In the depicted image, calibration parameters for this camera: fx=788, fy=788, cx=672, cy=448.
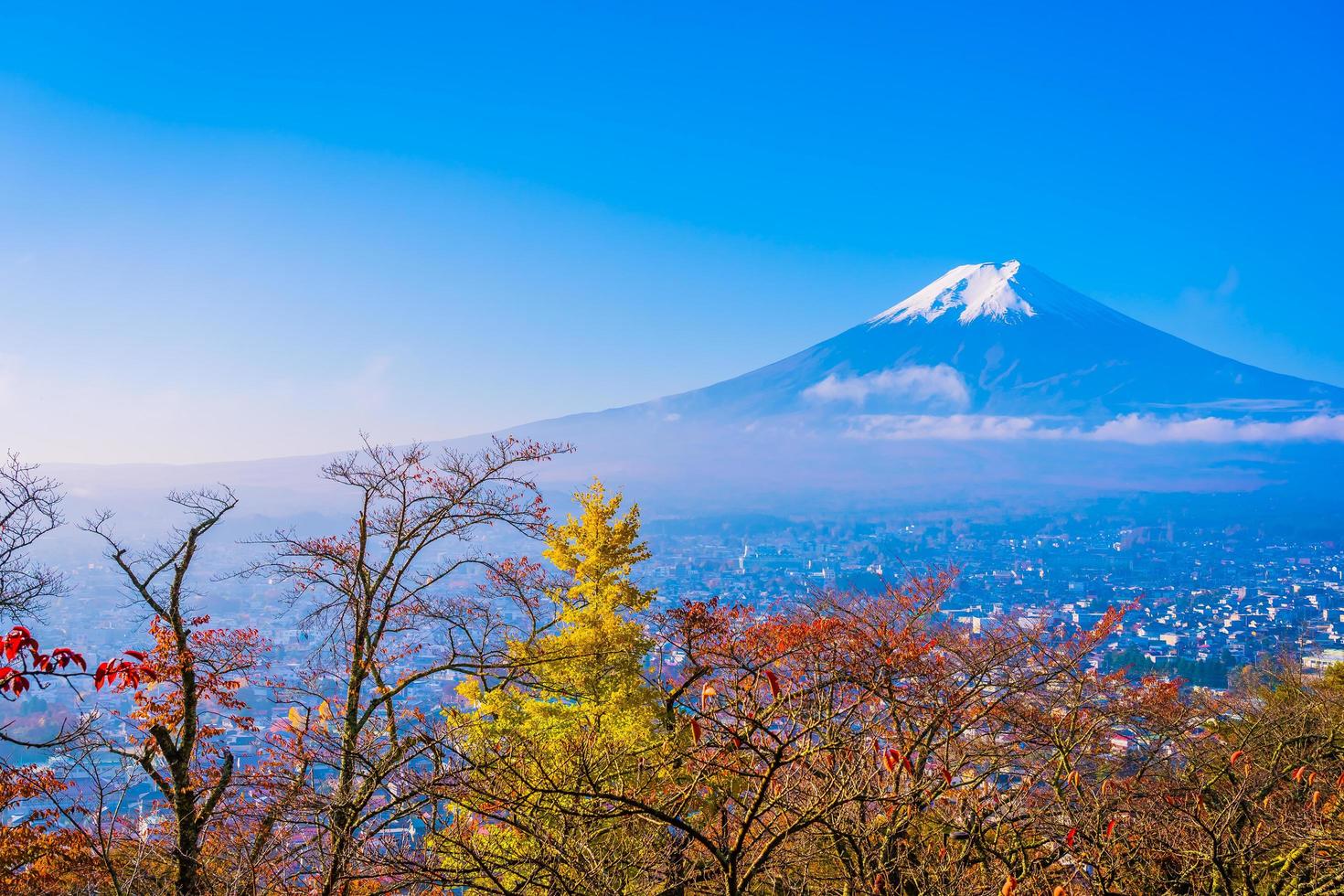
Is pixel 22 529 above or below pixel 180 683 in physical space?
above

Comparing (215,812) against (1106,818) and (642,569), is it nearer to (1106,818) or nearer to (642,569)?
(1106,818)

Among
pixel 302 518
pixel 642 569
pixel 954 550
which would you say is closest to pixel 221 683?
pixel 642 569

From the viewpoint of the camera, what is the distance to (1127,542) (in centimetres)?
11812

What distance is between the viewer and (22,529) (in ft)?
28.2

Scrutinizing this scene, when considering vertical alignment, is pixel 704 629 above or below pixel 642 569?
above

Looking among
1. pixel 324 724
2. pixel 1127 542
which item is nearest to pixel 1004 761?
pixel 324 724

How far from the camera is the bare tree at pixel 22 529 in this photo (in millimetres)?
8344

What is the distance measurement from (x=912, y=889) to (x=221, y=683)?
7411 mm

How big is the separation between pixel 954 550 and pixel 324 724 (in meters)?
106

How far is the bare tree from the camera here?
834 centimetres

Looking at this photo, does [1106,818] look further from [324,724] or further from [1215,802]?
[324,724]

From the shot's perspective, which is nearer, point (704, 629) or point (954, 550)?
point (704, 629)

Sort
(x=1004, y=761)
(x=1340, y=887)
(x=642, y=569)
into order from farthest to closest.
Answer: (x=642, y=569), (x=1004, y=761), (x=1340, y=887)

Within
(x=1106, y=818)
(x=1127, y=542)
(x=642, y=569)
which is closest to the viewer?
(x=1106, y=818)
